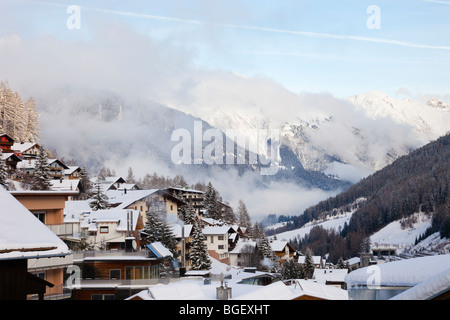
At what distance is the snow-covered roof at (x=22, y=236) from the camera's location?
407cm

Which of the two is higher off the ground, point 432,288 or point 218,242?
point 432,288

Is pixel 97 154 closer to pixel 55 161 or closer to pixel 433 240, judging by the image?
pixel 55 161

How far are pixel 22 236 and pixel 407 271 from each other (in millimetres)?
3279

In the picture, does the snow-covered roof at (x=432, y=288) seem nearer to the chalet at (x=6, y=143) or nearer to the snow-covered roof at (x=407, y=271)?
the snow-covered roof at (x=407, y=271)

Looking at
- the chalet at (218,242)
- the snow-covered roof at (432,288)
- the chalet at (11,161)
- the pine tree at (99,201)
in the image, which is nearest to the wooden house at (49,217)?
the snow-covered roof at (432,288)

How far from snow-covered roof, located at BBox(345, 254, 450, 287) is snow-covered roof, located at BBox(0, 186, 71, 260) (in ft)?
9.15

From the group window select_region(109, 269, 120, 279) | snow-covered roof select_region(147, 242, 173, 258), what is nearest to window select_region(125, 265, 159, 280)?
window select_region(109, 269, 120, 279)

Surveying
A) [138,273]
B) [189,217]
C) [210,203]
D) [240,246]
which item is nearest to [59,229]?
[138,273]

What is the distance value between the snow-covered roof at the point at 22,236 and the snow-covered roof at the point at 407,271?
9.15 ft

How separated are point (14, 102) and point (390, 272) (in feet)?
290

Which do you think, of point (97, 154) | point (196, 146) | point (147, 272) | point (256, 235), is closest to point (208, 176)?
point (196, 146)

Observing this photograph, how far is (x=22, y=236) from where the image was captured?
420 centimetres

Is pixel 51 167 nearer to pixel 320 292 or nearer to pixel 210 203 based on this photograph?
pixel 210 203

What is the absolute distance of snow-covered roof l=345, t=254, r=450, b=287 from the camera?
3.96 metres
